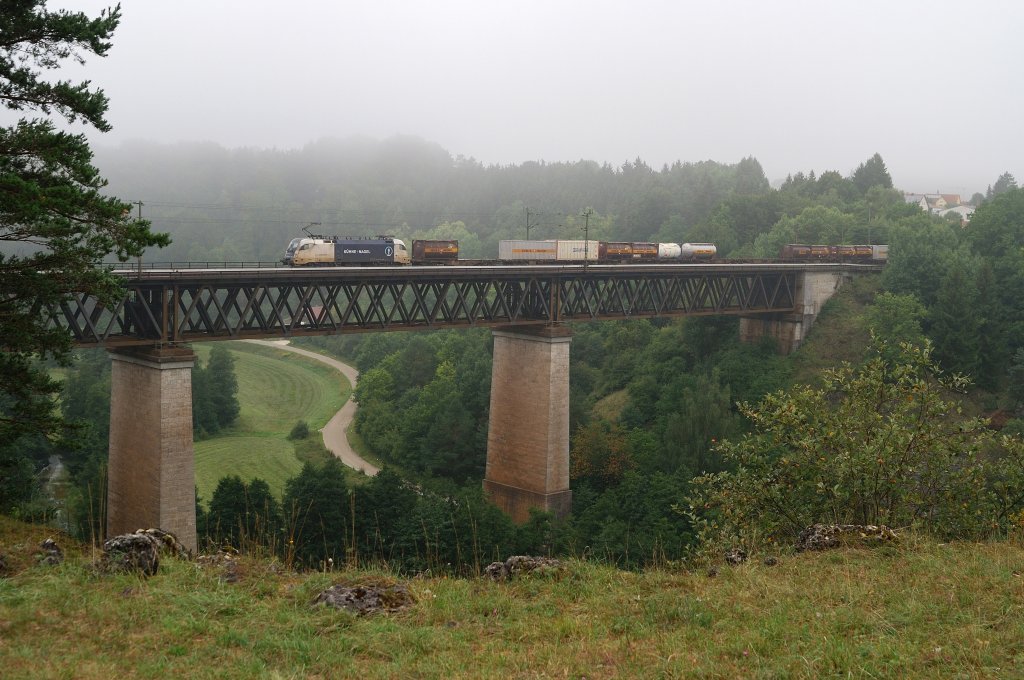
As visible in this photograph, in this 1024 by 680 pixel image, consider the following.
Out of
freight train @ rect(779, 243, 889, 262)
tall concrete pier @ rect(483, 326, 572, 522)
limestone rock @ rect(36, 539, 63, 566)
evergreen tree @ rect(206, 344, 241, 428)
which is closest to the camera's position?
limestone rock @ rect(36, 539, 63, 566)

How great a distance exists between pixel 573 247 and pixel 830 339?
23.5 meters

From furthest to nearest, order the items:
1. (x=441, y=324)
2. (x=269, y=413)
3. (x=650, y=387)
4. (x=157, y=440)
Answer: (x=269, y=413) < (x=650, y=387) < (x=441, y=324) < (x=157, y=440)

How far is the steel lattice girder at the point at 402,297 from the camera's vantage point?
36812mm

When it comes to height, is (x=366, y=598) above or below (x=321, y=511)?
above

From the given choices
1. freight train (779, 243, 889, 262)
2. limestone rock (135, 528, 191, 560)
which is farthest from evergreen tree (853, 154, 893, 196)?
limestone rock (135, 528, 191, 560)

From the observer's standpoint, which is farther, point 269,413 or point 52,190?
point 269,413

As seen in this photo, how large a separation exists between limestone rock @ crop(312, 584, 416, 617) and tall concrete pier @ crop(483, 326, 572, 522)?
122ft

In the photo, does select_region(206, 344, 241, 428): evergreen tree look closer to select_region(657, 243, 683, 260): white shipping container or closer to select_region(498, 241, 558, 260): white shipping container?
select_region(498, 241, 558, 260): white shipping container

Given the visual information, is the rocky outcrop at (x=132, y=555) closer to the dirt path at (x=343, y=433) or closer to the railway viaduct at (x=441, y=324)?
the railway viaduct at (x=441, y=324)

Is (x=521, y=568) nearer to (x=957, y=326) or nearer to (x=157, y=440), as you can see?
(x=157, y=440)

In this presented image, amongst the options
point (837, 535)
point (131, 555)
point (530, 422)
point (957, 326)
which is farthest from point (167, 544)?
point (957, 326)

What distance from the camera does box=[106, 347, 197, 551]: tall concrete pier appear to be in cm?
3644

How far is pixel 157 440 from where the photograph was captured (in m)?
36.5

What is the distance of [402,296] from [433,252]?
8.17m
